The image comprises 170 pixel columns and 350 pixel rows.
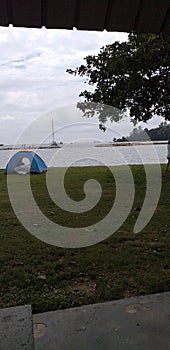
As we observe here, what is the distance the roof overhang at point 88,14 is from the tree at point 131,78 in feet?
26.0

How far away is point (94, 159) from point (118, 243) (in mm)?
19905

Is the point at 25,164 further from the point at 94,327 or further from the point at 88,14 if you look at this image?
the point at 88,14

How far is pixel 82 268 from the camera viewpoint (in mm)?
3457

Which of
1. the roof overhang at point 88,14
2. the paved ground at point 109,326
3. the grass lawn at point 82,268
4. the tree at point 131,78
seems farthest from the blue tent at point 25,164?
the roof overhang at point 88,14

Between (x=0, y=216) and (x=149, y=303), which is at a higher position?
(x=0, y=216)

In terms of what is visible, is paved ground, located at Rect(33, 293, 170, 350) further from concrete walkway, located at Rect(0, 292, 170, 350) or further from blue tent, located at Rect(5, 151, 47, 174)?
blue tent, located at Rect(5, 151, 47, 174)

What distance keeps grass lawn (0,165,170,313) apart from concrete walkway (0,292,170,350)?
0.88 ft

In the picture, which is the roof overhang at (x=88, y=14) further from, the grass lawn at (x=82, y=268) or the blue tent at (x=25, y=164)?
the blue tent at (x=25, y=164)

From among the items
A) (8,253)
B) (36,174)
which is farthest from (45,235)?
(36,174)

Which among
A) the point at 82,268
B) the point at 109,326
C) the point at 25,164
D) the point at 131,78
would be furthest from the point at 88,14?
the point at 25,164

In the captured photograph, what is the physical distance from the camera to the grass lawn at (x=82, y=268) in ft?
9.21

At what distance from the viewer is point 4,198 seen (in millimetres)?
8602

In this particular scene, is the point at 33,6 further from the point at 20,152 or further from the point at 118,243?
the point at 20,152

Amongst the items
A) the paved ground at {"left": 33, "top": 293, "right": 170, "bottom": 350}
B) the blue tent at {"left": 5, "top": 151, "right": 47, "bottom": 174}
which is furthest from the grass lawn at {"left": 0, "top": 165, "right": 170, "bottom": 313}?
the blue tent at {"left": 5, "top": 151, "right": 47, "bottom": 174}
